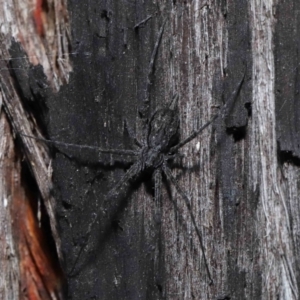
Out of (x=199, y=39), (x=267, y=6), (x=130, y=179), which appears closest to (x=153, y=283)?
(x=130, y=179)

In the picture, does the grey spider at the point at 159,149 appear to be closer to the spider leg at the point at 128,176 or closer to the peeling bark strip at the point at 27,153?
the spider leg at the point at 128,176

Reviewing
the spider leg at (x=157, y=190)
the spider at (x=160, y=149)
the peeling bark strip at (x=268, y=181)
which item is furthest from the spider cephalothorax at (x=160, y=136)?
the peeling bark strip at (x=268, y=181)

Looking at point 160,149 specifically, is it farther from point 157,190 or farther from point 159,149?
point 157,190

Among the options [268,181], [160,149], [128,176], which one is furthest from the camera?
[160,149]

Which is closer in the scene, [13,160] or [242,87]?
[242,87]

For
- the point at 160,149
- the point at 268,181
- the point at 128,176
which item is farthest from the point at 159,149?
the point at 268,181

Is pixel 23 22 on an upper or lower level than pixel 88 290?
upper

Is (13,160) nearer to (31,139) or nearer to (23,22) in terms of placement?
(31,139)
